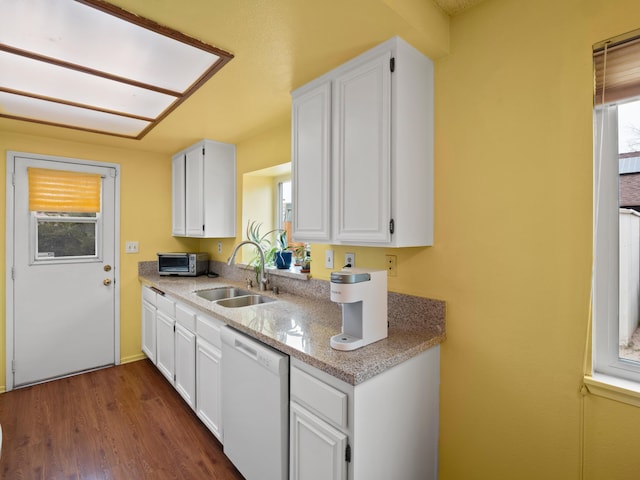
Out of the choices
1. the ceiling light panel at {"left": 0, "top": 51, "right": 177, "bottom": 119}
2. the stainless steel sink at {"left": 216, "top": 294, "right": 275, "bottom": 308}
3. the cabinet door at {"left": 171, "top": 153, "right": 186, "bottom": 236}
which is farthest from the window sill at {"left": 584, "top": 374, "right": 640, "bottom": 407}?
the cabinet door at {"left": 171, "top": 153, "right": 186, "bottom": 236}

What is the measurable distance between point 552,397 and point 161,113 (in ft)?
8.96

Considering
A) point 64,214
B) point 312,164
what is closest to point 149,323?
point 64,214

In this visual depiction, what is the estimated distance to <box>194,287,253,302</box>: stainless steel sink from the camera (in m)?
2.68

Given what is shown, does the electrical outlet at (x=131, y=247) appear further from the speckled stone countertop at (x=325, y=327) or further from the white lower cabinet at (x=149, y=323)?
the speckled stone countertop at (x=325, y=327)

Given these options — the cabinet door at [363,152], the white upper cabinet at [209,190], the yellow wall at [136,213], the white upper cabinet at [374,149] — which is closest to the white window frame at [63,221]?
the yellow wall at [136,213]

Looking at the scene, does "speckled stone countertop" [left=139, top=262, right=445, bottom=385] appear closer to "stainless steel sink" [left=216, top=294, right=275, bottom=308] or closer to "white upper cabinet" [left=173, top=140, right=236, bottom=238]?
"stainless steel sink" [left=216, top=294, right=275, bottom=308]

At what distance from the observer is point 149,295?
10.3 ft

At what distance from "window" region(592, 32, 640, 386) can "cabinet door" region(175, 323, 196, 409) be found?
219 centimetres

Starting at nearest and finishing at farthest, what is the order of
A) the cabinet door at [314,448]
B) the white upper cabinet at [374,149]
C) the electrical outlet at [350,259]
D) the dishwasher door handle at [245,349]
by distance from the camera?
the cabinet door at [314,448] < the white upper cabinet at [374,149] < the dishwasher door handle at [245,349] < the electrical outlet at [350,259]

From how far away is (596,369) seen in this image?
1218 millimetres

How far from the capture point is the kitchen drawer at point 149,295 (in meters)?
3.00

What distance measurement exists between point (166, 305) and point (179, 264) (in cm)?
72

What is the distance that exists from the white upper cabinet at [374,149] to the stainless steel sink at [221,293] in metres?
1.21

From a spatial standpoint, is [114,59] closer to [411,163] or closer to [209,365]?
[411,163]
